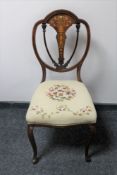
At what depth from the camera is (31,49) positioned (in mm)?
2047

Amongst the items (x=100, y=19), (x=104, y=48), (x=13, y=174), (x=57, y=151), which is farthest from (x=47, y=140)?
(x=100, y=19)

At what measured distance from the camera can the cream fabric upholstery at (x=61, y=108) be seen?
1537 mm

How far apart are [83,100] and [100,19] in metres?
0.65

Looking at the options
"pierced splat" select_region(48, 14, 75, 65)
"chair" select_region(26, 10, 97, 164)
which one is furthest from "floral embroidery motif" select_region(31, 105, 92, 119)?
"pierced splat" select_region(48, 14, 75, 65)

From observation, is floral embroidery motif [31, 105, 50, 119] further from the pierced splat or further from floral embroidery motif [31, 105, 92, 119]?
the pierced splat

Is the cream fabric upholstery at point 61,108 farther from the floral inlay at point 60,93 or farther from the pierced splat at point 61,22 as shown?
the pierced splat at point 61,22

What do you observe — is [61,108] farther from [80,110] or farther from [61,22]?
[61,22]

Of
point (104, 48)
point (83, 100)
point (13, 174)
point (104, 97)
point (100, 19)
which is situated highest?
point (100, 19)

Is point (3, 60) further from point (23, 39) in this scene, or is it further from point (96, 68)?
point (96, 68)

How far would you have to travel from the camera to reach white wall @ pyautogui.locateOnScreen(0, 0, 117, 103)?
6.23 ft

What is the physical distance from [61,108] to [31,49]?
67 centimetres

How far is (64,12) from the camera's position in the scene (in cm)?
175

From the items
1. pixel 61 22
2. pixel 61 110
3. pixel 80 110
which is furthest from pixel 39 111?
pixel 61 22

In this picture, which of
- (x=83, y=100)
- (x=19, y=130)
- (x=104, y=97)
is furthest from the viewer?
(x=104, y=97)
